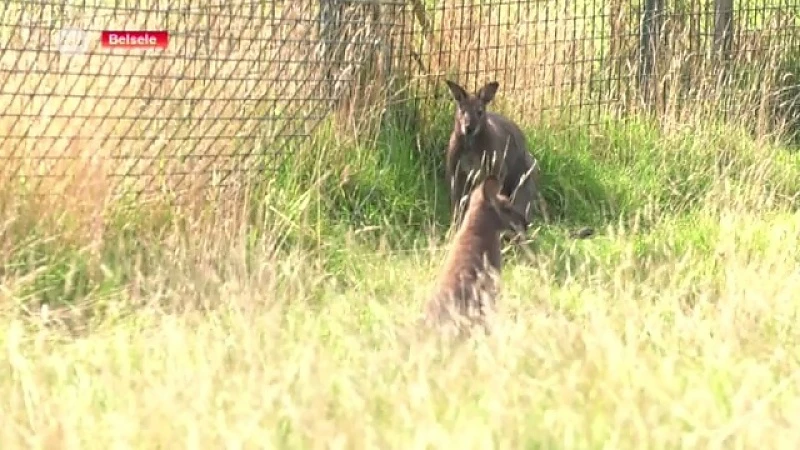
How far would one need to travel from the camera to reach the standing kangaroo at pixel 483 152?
745 cm

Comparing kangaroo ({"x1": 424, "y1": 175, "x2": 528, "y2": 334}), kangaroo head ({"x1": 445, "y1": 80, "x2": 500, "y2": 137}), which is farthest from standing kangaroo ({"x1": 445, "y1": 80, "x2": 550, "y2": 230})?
kangaroo ({"x1": 424, "y1": 175, "x2": 528, "y2": 334})

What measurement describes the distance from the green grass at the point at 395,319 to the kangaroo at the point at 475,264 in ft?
0.47

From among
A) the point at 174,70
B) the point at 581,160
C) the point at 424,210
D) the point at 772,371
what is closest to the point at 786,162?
the point at 581,160

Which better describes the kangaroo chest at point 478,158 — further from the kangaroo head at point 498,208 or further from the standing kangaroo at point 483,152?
the kangaroo head at point 498,208

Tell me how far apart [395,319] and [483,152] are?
10.0 ft

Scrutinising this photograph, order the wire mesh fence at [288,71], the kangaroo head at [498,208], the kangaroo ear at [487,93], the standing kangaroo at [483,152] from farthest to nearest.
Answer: the kangaroo ear at [487,93]
the standing kangaroo at [483,152]
the wire mesh fence at [288,71]
the kangaroo head at [498,208]

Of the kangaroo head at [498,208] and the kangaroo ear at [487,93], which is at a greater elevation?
the kangaroo ear at [487,93]

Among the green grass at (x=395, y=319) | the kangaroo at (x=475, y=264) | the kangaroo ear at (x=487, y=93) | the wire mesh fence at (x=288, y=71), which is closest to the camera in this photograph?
the green grass at (x=395, y=319)

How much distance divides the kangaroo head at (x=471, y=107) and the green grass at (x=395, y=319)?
40 centimetres

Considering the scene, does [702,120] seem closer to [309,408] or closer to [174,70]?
[174,70]

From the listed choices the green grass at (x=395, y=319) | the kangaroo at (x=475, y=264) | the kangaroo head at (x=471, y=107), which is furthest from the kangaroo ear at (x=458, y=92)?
the kangaroo at (x=475, y=264)

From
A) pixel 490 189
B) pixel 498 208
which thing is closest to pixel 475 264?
pixel 498 208

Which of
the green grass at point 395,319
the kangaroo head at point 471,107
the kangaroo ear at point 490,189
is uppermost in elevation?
the kangaroo head at point 471,107

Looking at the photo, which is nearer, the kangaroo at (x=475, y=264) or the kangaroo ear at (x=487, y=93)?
the kangaroo at (x=475, y=264)
